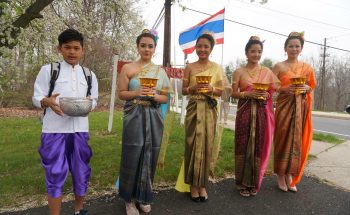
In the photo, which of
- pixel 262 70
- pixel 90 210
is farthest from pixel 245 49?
pixel 90 210

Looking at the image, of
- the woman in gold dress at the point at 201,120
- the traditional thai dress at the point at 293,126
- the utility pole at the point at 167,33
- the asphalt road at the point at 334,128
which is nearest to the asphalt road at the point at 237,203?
the woman in gold dress at the point at 201,120

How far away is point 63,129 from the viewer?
298 centimetres

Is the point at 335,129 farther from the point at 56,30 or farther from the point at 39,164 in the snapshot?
the point at 39,164

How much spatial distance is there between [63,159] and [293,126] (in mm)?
2947

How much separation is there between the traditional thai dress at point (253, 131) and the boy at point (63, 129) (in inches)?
77.5

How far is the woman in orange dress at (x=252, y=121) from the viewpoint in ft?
13.4

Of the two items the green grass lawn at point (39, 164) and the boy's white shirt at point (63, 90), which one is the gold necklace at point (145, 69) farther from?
the green grass lawn at point (39, 164)

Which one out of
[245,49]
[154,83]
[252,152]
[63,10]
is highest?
[63,10]

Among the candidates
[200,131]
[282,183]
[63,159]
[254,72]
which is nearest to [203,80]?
[200,131]

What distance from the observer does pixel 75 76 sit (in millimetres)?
3068

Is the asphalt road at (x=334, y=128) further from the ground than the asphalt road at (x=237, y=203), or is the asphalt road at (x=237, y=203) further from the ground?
the asphalt road at (x=237, y=203)

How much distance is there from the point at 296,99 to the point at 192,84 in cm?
144

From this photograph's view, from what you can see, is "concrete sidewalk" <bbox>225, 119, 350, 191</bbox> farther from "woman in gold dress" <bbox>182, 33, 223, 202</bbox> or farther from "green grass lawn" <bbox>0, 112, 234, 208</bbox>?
"woman in gold dress" <bbox>182, 33, 223, 202</bbox>

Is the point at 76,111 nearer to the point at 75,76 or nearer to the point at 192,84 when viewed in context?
the point at 75,76
